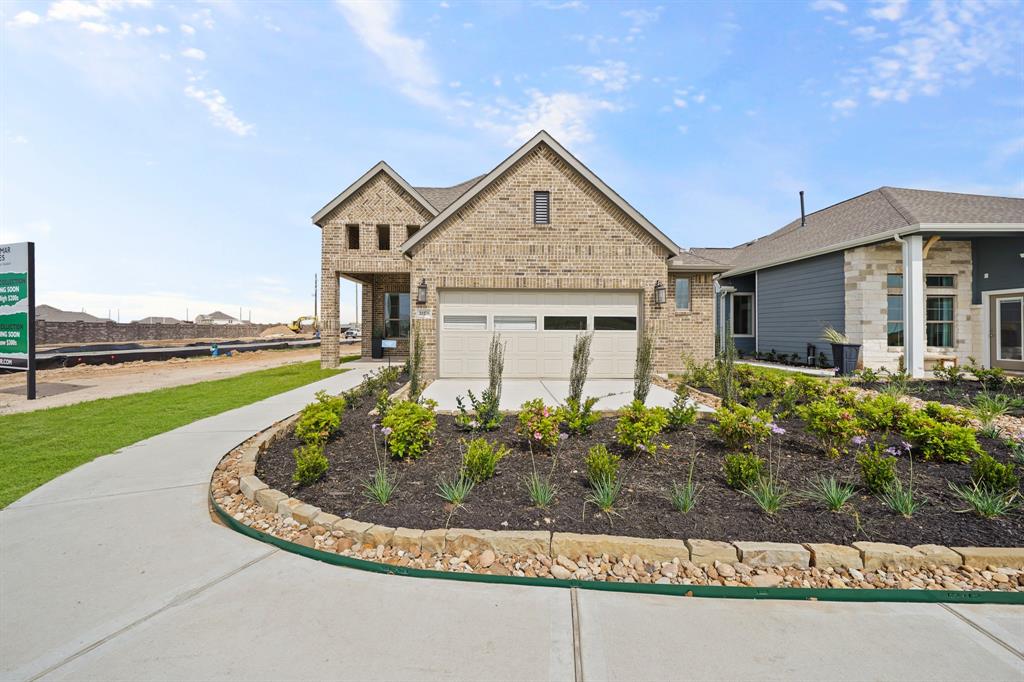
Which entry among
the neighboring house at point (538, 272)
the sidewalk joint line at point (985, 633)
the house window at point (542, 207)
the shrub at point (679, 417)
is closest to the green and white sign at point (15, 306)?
the neighboring house at point (538, 272)

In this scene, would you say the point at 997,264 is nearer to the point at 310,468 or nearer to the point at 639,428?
the point at 639,428

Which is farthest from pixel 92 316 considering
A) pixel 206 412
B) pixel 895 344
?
pixel 895 344

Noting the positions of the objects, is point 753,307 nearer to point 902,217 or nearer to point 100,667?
point 902,217

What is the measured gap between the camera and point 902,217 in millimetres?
12859

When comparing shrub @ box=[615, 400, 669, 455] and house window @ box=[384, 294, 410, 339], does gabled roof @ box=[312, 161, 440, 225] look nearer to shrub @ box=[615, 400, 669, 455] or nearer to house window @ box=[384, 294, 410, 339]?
house window @ box=[384, 294, 410, 339]

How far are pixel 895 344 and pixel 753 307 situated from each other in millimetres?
5842

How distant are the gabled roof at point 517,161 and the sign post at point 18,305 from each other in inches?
358

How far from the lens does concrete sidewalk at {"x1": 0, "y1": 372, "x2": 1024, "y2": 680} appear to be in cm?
223

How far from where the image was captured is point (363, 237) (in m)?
16.7

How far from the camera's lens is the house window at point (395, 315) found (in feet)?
61.6

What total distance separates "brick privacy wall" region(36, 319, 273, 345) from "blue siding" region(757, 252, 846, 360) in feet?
132

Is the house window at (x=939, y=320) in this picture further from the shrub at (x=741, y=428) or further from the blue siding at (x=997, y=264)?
the shrub at (x=741, y=428)

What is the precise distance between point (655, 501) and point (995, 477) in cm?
295

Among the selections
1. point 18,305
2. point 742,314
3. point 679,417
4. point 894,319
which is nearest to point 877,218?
point 894,319
